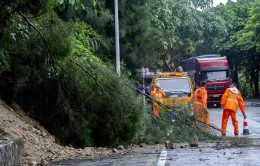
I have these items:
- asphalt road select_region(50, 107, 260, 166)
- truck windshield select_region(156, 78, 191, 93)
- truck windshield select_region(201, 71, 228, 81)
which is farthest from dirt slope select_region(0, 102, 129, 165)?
truck windshield select_region(201, 71, 228, 81)

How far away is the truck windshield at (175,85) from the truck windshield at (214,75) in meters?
14.9

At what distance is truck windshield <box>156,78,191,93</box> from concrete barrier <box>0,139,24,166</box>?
53.7ft

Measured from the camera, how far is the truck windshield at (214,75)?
40.8 metres

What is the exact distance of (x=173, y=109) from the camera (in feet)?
54.6

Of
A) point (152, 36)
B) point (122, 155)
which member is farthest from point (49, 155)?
point (152, 36)

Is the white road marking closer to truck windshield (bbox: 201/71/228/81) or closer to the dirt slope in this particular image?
the dirt slope

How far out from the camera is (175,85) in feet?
84.7

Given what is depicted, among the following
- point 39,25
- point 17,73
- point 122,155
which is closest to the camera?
point 122,155

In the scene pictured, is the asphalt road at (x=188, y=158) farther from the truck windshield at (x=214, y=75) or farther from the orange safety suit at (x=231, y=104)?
the truck windshield at (x=214, y=75)

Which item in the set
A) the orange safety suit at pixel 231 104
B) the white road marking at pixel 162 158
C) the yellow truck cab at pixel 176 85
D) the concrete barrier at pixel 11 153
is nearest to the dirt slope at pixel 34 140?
the concrete barrier at pixel 11 153

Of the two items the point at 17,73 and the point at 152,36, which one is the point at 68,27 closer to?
the point at 17,73

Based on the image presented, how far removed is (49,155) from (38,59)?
2.55 metres

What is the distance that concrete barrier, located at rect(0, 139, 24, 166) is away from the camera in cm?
786

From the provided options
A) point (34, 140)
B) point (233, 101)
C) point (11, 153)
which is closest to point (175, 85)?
point (233, 101)
